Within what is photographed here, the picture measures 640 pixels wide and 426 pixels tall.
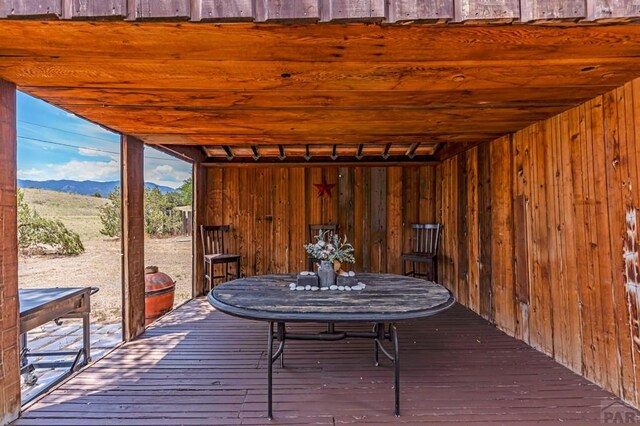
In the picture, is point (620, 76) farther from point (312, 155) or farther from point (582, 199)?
point (312, 155)

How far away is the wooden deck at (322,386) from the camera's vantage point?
2021 millimetres

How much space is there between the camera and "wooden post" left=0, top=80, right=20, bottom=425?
1911 mm

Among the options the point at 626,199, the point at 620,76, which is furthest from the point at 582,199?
the point at 620,76

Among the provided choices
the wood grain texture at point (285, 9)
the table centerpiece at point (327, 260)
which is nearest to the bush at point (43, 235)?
the table centerpiece at point (327, 260)

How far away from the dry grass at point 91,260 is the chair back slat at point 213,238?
1188mm

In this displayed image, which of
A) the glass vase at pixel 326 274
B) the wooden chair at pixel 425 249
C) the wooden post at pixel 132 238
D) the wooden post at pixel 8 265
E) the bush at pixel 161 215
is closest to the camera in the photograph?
the wooden post at pixel 8 265

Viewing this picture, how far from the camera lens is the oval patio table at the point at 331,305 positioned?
76.1 inches

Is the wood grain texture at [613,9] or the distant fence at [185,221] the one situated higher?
the wood grain texture at [613,9]

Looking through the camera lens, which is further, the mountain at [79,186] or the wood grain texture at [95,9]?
the mountain at [79,186]

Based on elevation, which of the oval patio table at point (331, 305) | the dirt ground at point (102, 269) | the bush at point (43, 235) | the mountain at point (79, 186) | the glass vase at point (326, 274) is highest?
the mountain at point (79, 186)

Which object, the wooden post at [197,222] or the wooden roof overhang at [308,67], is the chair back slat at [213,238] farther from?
the wooden roof overhang at [308,67]

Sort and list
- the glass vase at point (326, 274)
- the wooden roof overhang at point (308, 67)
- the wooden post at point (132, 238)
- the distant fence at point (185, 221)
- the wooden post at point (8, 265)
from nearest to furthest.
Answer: the wooden roof overhang at point (308, 67) < the wooden post at point (8, 265) < the glass vase at point (326, 274) < the wooden post at point (132, 238) < the distant fence at point (185, 221)

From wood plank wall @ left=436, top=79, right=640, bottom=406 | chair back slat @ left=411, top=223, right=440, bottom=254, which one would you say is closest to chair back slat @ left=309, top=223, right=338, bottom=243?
chair back slat @ left=411, top=223, right=440, bottom=254

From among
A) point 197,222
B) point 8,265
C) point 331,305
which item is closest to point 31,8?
point 8,265
